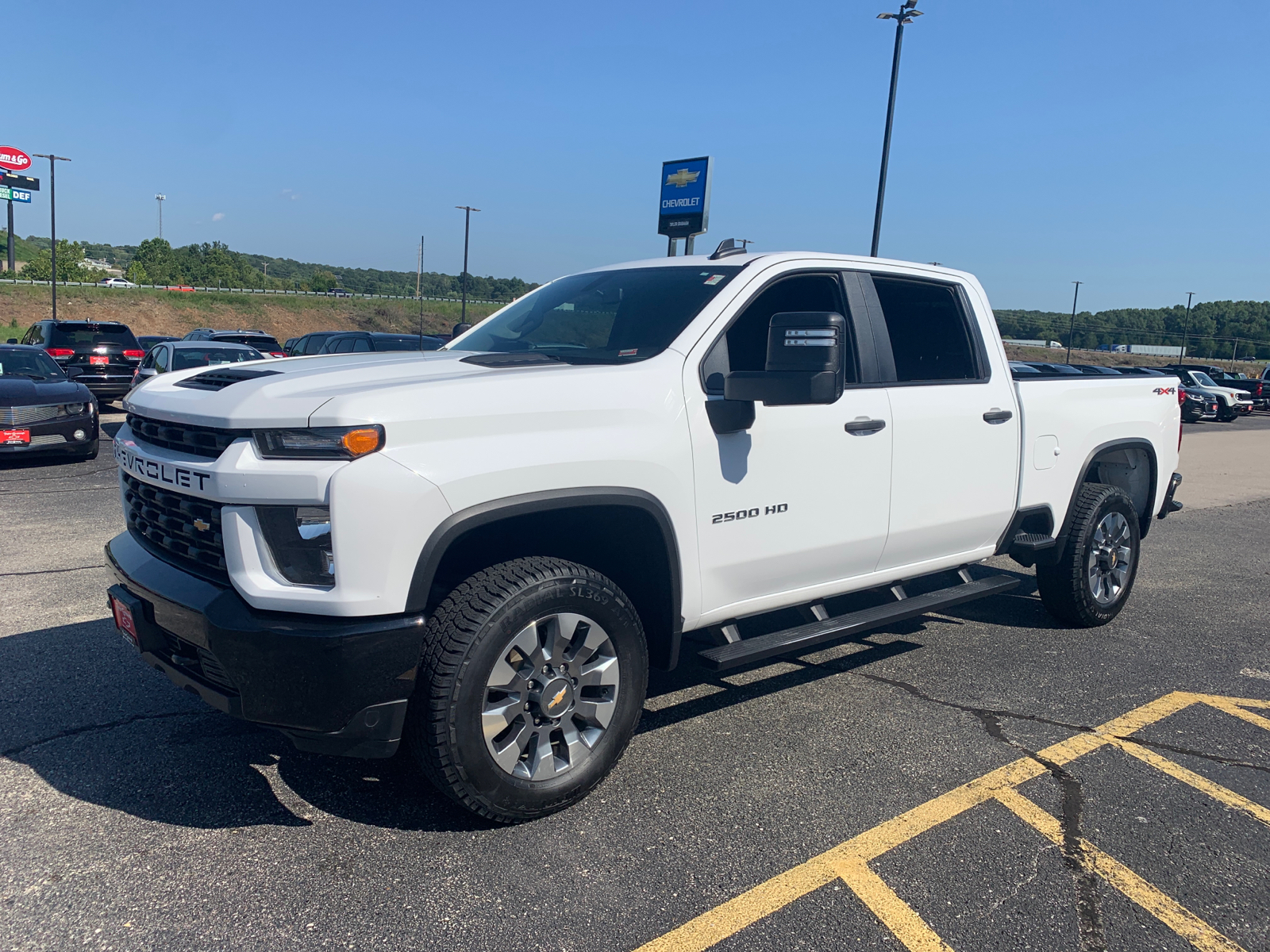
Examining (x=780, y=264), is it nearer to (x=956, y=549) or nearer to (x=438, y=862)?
(x=956, y=549)

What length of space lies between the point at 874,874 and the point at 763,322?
2184 millimetres

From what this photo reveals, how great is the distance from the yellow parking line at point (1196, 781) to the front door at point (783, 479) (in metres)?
1.29

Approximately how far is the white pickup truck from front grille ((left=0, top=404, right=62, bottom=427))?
8344 millimetres

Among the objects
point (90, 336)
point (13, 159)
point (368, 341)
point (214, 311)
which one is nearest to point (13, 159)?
point (13, 159)

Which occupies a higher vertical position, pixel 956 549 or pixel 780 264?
pixel 780 264

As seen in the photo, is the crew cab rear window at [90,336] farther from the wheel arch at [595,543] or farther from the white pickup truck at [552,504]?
the wheel arch at [595,543]

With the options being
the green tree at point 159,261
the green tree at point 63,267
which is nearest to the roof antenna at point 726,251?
the green tree at point 63,267

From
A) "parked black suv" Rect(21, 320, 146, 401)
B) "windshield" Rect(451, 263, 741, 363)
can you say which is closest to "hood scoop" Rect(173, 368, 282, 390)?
"windshield" Rect(451, 263, 741, 363)

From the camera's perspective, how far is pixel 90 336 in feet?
59.4

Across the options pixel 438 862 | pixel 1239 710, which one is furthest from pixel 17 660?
pixel 1239 710

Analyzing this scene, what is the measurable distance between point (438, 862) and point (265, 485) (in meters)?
1.27

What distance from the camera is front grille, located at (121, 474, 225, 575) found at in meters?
2.90

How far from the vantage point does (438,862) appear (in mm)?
2900

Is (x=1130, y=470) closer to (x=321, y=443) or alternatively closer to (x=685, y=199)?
(x=321, y=443)
